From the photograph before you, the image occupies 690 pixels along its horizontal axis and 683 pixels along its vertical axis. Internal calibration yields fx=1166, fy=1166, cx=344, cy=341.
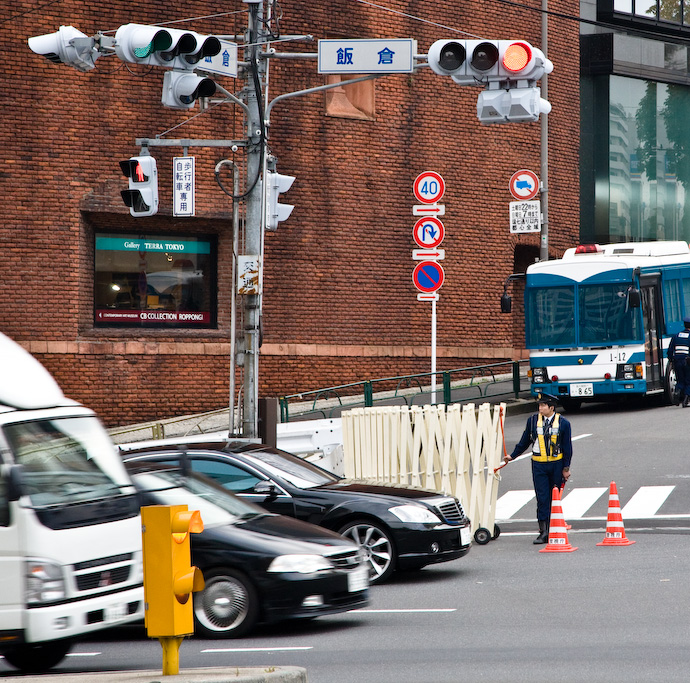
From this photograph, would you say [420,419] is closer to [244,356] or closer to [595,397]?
[244,356]

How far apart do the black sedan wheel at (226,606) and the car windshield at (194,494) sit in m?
0.57

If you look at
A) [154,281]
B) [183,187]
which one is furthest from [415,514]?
[154,281]

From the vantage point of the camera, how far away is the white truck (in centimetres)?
740

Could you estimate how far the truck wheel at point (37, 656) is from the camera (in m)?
8.12

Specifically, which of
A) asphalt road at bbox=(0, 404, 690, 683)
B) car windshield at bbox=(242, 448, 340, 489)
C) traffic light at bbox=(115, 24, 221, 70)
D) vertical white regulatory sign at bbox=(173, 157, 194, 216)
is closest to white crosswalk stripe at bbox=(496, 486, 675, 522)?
asphalt road at bbox=(0, 404, 690, 683)

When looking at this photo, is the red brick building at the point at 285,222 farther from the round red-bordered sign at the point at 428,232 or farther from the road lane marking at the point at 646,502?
the road lane marking at the point at 646,502

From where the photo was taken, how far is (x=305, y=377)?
84.4 feet

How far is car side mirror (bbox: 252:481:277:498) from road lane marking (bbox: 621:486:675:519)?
5818 mm

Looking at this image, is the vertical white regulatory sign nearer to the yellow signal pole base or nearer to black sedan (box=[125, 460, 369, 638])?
black sedan (box=[125, 460, 369, 638])

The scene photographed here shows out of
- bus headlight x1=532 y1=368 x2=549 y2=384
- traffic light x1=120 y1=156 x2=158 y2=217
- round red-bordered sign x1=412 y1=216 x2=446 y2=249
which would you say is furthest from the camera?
bus headlight x1=532 y1=368 x2=549 y2=384

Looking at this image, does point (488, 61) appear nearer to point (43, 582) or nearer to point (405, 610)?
point (405, 610)

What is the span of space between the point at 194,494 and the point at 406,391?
16.6m

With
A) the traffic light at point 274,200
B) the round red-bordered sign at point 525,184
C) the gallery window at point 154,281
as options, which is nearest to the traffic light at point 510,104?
the traffic light at point 274,200

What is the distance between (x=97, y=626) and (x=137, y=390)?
1651cm
